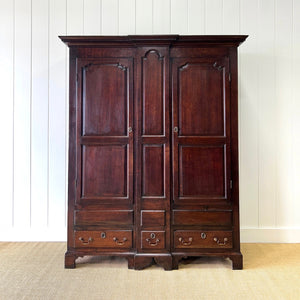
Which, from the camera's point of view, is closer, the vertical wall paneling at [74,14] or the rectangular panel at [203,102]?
the rectangular panel at [203,102]

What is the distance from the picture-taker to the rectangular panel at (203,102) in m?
2.43

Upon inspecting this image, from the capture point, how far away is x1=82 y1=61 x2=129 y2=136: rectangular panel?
2445 millimetres

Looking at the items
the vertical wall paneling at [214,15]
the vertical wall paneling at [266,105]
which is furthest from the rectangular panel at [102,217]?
the vertical wall paneling at [214,15]

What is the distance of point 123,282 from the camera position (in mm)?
2168

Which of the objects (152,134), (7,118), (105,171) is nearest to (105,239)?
(105,171)

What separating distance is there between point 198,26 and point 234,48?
804 mm

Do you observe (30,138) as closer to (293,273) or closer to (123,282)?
(123,282)

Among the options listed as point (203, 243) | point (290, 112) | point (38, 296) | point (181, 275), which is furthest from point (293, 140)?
point (38, 296)

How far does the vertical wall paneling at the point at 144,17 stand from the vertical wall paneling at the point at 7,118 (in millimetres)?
1317

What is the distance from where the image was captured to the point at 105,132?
8.02 feet

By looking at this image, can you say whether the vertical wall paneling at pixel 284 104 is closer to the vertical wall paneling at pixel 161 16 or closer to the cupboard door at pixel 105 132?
the vertical wall paneling at pixel 161 16

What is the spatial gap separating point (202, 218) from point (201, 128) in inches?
29.0

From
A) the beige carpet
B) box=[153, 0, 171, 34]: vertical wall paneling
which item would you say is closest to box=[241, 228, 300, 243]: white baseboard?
the beige carpet

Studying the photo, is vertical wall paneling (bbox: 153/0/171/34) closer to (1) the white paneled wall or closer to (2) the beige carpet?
(1) the white paneled wall
